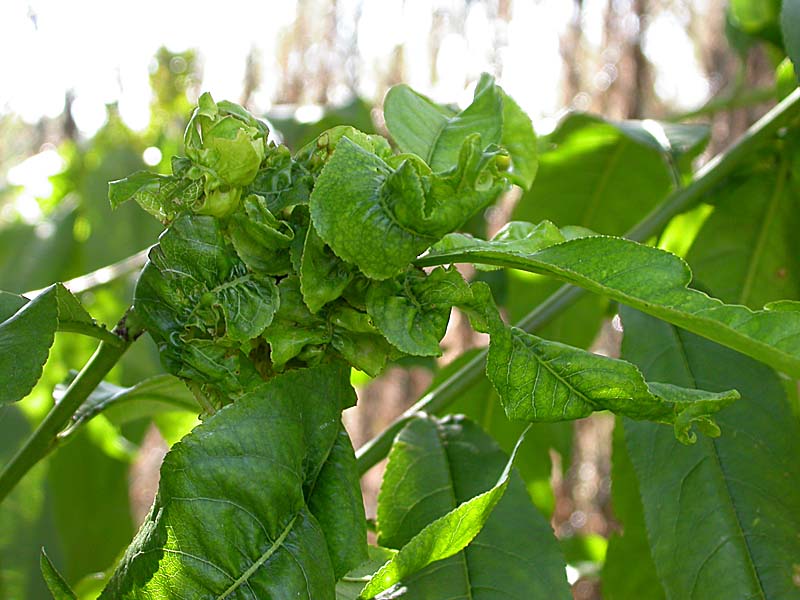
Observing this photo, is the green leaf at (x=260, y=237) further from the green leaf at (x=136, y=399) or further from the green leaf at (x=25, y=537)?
the green leaf at (x=25, y=537)

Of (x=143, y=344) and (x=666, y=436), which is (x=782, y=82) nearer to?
(x=666, y=436)

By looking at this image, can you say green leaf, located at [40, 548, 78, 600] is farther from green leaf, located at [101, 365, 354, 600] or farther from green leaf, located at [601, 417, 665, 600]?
green leaf, located at [601, 417, 665, 600]

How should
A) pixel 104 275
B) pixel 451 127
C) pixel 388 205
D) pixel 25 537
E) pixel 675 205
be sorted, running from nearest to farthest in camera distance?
pixel 388 205 → pixel 451 127 → pixel 675 205 → pixel 104 275 → pixel 25 537

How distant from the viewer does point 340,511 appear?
14.4 inches

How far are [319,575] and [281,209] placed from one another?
0.14 m

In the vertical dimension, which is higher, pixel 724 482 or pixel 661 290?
pixel 661 290

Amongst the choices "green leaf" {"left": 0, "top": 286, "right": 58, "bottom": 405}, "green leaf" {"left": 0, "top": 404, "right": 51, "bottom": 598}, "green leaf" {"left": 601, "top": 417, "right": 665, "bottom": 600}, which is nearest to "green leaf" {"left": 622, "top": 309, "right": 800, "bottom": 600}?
"green leaf" {"left": 601, "top": 417, "right": 665, "bottom": 600}

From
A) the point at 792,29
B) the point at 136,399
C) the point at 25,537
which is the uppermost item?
the point at 792,29

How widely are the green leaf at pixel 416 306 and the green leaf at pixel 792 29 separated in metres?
0.29

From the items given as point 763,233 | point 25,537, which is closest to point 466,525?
point 763,233

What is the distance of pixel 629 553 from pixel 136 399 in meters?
0.37

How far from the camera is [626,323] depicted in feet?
1.92

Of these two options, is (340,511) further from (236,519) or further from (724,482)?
(724,482)

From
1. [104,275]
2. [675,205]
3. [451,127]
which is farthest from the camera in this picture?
[104,275]
